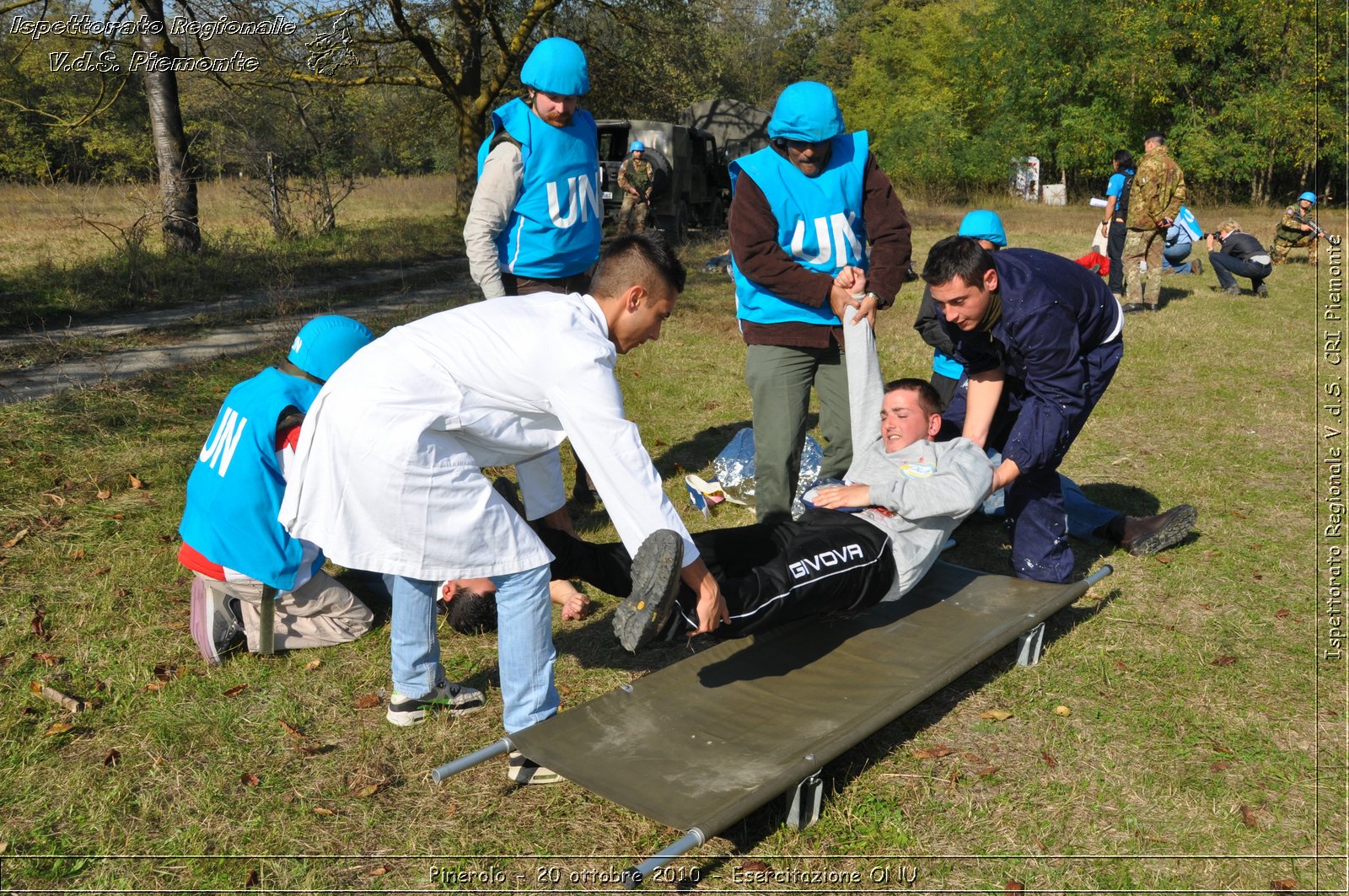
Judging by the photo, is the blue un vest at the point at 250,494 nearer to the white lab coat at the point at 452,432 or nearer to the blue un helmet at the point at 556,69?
the white lab coat at the point at 452,432

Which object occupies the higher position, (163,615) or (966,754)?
(163,615)

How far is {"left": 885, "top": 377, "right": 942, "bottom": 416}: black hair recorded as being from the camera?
176 inches

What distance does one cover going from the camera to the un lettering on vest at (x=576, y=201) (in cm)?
534

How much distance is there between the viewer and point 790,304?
474 centimetres

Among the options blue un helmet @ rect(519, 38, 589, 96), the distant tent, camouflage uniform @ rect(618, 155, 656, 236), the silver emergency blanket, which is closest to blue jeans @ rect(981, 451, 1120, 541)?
the silver emergency blanket

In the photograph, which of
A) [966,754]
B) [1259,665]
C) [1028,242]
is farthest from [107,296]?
[1028,242]

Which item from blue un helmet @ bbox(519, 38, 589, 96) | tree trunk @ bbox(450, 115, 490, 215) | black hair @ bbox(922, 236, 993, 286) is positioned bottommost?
black hair @ bbox(922, 236, 993, 286)

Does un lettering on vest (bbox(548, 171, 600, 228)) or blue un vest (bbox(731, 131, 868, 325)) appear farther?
un lettering on vest (bbox(548, 171, 600, 228))

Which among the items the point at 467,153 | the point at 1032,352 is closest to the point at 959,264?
the point at 1032,352

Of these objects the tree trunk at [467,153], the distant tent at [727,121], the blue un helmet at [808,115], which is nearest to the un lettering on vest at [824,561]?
the blue un helmet at [808,115]

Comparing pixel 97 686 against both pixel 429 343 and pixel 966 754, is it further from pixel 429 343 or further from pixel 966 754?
pixel 966 754

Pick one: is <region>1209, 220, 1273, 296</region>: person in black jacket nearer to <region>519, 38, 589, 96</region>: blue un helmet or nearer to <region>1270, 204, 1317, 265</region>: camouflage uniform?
<region>1270, 204, 1317, 265</region>: camouflage uniform

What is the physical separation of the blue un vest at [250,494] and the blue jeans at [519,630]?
2.72 ft

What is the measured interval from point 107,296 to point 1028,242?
17.4 m
